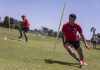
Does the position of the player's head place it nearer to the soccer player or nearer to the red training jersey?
the soccer player

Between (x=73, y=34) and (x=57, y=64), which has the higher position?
(x=73, y=34)

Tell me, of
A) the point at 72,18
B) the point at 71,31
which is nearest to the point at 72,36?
the point at 71,31

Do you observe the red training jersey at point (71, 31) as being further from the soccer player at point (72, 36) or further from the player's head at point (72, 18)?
the player's head at point (72, 18)

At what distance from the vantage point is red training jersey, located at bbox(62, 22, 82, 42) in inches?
575

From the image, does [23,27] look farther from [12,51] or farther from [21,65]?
[21,65]

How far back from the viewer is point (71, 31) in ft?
48.1

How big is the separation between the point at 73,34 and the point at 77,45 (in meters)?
0.49

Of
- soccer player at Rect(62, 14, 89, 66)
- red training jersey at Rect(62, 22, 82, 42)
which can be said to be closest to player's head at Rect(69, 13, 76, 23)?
soccer player at Rect(62, 14, 89, 66)

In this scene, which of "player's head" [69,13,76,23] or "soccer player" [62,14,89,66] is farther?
"soccer player" [62,14,89,66]

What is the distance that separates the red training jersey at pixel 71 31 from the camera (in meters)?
14.6

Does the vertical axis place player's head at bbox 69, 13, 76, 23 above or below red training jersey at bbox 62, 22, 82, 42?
above

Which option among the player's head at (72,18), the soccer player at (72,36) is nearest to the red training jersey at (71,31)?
the soccer player at (72,36)

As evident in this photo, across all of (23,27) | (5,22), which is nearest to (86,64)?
(23,27)

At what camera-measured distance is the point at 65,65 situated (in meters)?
14.4
